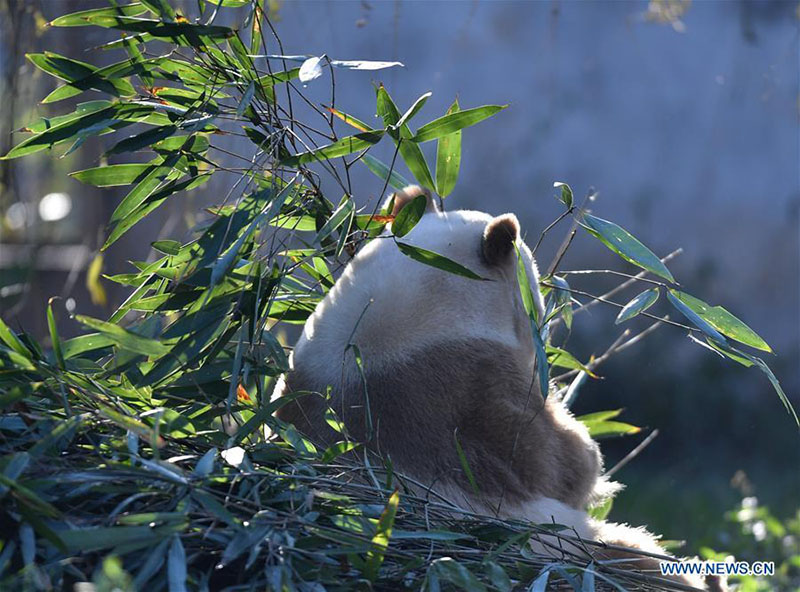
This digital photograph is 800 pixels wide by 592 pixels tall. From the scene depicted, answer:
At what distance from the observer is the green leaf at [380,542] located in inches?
53.6

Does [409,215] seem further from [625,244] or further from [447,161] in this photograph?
[625,244]

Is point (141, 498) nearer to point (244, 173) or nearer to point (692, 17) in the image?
point (244, 173)

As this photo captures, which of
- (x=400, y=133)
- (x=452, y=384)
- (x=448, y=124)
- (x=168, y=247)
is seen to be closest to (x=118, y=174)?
(x=168, y=247)

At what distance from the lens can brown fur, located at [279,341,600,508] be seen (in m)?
1.87

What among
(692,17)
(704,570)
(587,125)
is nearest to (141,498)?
(704,570)

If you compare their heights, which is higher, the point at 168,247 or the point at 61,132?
the point at 61,132

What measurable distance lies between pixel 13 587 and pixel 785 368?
610 cm

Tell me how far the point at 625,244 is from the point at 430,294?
1.53 feet

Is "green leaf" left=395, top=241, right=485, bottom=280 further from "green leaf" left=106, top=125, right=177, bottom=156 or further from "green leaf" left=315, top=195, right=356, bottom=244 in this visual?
"green leaf" left=106, top=125, right=177, bottom=156

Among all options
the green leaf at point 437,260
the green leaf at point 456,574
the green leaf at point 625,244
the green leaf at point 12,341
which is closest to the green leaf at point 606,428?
the green leaf at point 625,244

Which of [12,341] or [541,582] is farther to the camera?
[12,341]

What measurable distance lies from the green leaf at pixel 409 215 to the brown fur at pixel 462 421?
0.29 m

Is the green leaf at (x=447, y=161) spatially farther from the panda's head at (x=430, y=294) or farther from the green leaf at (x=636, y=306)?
the green leaf at (x=636, y=306)

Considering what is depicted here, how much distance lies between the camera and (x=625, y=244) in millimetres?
1887
